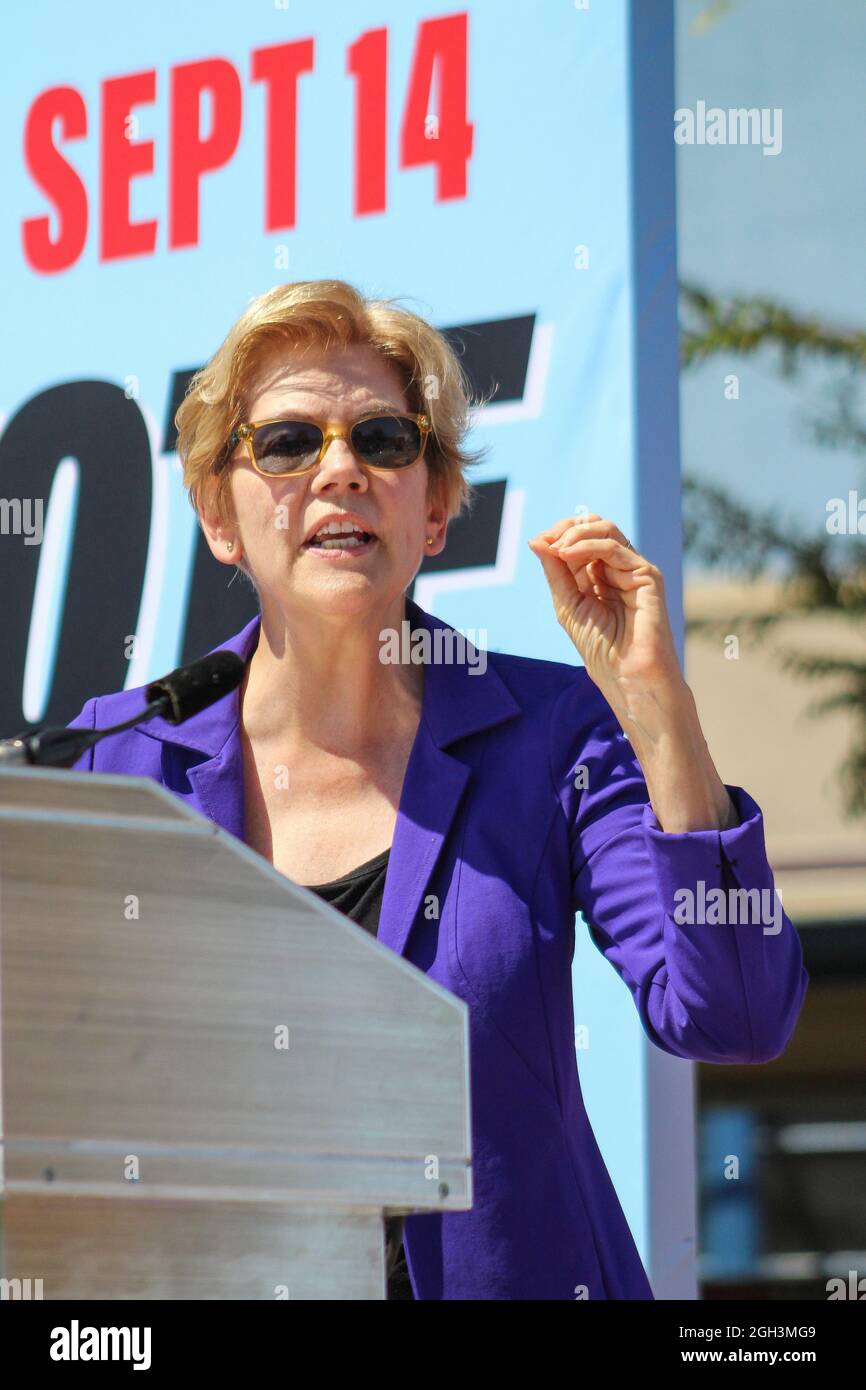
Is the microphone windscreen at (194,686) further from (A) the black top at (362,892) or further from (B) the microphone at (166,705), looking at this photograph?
(A) the black top at (362,892)

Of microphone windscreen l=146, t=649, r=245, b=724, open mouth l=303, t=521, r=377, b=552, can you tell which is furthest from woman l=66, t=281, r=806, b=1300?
microphone windscreen l=146, t=649, r=245, b=724

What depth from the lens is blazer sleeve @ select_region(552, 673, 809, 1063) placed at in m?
2.11

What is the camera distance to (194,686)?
196 cm

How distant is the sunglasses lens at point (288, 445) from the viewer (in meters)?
2.58

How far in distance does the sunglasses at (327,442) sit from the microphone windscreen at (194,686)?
0.64 m

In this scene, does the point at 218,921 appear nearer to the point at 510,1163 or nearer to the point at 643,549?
the point at 510,1163

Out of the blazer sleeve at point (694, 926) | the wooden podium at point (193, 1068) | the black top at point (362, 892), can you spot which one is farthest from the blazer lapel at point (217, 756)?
the wooden podium at point (193, 1068)

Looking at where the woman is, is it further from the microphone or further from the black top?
the microphone

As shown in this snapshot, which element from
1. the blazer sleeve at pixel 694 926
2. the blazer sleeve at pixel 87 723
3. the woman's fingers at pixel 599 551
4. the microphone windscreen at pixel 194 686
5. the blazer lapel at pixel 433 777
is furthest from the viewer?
the blazer sleeve at pixel 87 723

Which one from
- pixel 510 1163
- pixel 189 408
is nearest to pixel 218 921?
pixel 510 1163

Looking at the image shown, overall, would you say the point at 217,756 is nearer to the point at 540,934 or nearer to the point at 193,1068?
the point at 540,934

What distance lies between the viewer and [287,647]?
8.87ft

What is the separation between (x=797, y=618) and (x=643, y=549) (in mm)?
4644

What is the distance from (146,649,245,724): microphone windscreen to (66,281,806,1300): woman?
0.50 m
